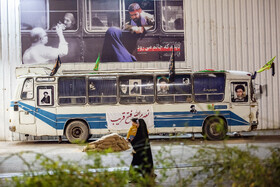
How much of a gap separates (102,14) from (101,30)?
0.81m

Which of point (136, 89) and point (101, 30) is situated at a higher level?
point (101, 30)

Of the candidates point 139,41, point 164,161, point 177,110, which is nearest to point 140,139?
point 164,161

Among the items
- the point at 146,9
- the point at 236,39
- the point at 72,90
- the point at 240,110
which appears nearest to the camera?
the point at 240,110

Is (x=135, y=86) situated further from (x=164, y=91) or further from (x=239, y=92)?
(x=239, y=92)

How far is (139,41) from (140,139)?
10949 millimetres

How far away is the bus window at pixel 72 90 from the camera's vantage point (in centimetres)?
1528

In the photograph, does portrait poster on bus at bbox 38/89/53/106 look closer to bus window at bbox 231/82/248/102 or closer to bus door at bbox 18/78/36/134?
bus door at bbox 18/78/36/134

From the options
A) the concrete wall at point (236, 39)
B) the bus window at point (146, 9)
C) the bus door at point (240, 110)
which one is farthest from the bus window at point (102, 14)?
the bus door at point (240, 110)

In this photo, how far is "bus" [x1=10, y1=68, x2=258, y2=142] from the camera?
15.1 metres

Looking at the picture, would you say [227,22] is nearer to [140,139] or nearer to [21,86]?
[21,86]

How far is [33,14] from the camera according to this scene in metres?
18.2

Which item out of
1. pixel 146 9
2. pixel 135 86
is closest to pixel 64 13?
pixel 146 9

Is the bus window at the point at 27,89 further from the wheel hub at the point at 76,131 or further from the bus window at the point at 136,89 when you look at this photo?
the bus window at the point at 136,89

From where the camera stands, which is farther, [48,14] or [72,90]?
[48,14]
